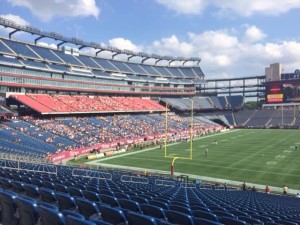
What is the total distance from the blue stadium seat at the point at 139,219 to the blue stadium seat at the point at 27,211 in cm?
111

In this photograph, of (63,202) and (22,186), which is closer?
(63,202)

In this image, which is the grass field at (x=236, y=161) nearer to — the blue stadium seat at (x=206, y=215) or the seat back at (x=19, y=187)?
the blue stadium seat at (x=206, y=215)

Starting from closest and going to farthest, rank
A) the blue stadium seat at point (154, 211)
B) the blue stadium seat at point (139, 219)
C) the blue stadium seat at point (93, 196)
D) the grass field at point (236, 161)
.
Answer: the blue stadium seat at point (139, 219)
the blue stadium seat at point (154, 211)
the blue stadium seat at point (93, 196)
the grass field at point (236, 161)

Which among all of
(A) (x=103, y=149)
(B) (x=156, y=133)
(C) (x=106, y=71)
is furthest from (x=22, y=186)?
(C) (x=106, y=71)

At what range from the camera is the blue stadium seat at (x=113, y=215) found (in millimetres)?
4191

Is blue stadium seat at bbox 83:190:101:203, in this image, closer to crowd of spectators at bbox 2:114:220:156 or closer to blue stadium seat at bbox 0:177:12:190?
blue stadium seat at bbox 0:177:12:190

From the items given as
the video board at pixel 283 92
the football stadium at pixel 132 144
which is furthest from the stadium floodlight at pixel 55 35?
the video board at pixel 283 92

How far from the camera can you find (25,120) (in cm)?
4738

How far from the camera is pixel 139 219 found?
383 cm

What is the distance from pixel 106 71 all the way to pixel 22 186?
250 ft

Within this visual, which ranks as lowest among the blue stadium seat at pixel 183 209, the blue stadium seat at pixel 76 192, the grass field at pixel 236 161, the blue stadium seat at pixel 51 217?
the grass field at pixel 236 161

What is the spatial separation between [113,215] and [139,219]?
609mm

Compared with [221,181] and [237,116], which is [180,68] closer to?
[237,116]

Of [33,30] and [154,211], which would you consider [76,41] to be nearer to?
[33,30]
